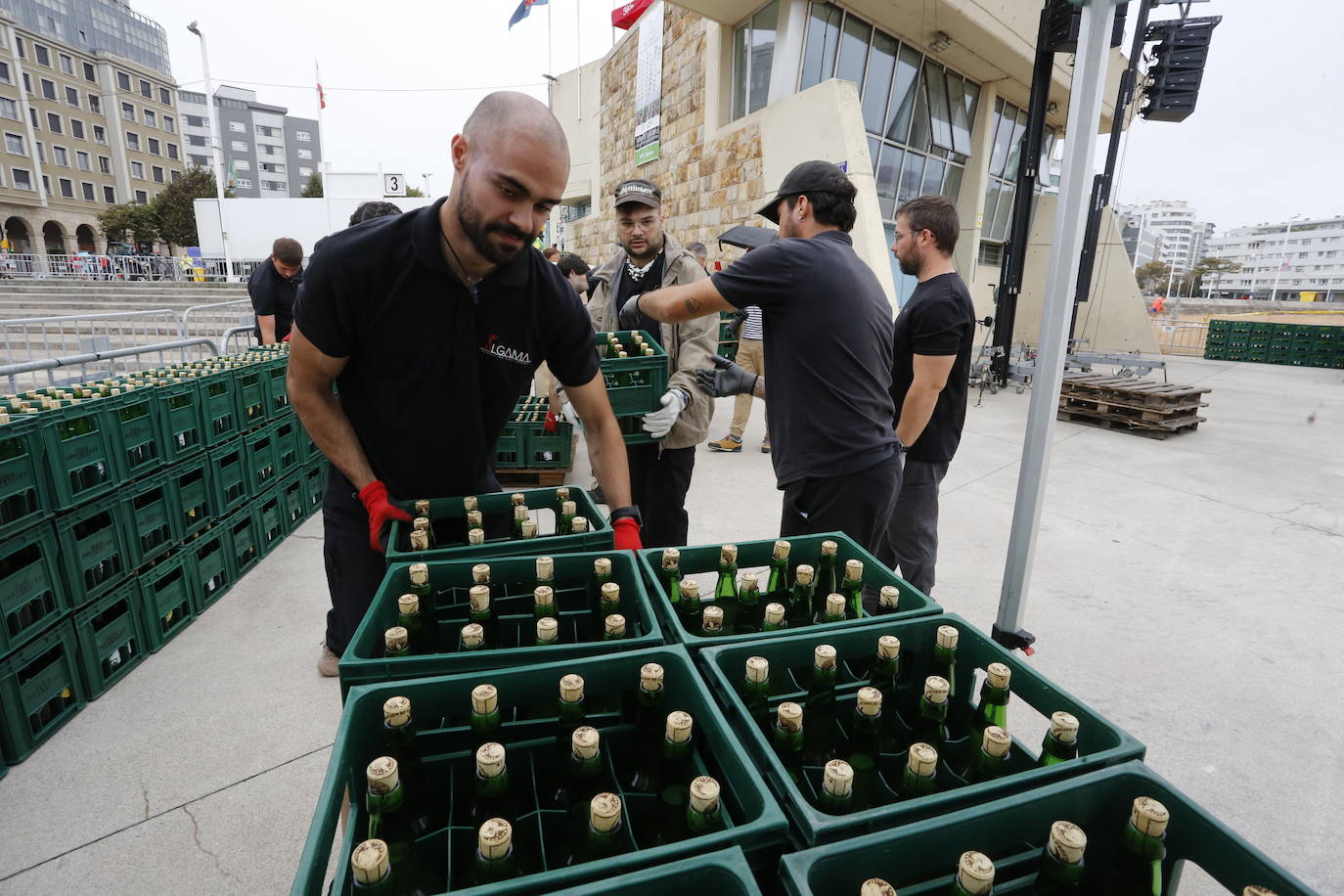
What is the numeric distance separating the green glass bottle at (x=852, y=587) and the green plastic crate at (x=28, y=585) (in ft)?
10.3

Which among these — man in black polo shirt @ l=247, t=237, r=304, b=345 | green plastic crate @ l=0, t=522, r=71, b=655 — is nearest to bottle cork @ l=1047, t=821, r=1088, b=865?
green plastic crate @ l=0, t=522, r=71, b=655

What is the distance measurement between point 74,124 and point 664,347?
66.7 meters

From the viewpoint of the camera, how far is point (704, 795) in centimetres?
88

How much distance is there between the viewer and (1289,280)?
110188 mm

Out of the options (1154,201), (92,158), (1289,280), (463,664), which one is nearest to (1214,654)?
(463,664)

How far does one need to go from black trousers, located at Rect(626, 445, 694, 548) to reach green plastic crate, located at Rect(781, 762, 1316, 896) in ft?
9.13

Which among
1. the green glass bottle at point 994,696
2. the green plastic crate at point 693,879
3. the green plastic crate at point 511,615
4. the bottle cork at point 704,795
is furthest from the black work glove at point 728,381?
the green plastic crate at point 693,879

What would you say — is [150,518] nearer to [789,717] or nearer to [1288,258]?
[789,717]

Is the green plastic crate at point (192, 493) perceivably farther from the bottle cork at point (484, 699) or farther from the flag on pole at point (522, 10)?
the flag on pole at point (522, 10)

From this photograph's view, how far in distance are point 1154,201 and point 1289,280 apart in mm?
50560

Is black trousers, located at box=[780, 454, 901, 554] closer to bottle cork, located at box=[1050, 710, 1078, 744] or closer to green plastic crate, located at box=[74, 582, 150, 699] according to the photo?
bottle cork, located at box=[1050, 710, 1078, 744]

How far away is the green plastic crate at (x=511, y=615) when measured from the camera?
1.20 m

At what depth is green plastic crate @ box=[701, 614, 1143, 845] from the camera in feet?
2.96

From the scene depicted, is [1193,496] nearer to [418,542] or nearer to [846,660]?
[846,660]
